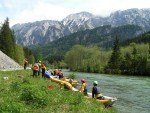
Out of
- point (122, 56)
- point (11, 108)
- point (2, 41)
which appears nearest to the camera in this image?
point (11, 108)

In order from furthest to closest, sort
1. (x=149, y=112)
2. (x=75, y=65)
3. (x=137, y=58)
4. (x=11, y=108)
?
(x=75, y=65)
(x=137, y=58)
(x=149, y=112)
(x=11, y=108)

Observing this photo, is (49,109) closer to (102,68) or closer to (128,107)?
(128,107)

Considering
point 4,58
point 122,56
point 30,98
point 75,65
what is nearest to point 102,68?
point 122,56

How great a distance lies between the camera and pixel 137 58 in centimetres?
12544

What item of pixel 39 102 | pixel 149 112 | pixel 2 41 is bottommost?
pixel 149 112

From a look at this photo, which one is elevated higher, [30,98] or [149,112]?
[30,98]

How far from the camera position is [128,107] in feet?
101

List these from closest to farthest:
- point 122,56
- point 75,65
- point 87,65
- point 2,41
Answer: point 2,41 < point 122,56 < point 87,65 < point 75,65

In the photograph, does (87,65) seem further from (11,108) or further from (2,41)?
(11,108)

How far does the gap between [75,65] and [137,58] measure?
200ft

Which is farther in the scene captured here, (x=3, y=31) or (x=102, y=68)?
(x=102, y=68)

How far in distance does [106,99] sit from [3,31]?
80.7m

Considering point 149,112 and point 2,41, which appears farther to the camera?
point 2,41

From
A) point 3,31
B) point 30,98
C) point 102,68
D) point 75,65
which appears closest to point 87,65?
point 102,68
